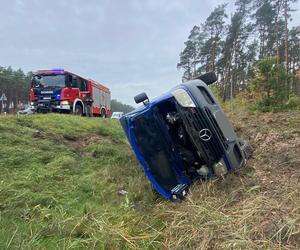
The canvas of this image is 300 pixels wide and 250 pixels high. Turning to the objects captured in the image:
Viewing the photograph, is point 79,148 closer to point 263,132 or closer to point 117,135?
point 117,135

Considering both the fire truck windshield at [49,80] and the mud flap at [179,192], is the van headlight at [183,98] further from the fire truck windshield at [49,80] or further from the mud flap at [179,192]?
the fire truck windshield at [49,80]

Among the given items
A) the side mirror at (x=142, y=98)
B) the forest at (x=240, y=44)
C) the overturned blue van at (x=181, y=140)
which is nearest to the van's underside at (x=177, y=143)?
the overturned blue van at (x=181, y=140)

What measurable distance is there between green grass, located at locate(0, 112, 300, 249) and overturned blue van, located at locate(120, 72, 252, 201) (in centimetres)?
25

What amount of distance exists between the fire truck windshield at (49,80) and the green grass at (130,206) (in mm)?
8390

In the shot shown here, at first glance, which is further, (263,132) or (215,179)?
(263,132)

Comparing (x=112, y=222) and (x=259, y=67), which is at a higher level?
(x=259, y=67)

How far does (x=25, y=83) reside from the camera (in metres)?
53.7

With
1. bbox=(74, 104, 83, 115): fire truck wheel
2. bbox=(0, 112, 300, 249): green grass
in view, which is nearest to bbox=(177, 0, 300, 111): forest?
bbox=(74, 104, 83, 115): fire truck wheel

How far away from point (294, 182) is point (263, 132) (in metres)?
3.17

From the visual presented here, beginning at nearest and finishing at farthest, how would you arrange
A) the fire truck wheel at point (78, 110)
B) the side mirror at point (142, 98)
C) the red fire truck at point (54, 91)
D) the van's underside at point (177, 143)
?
the van's underside at point (177, 143) → the side mirror at point (142, 98) → the red fire truck at point (54, 91) → the fire truck wheel at point (78, 110)

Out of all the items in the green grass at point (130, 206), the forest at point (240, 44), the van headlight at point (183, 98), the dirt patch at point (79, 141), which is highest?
the forest at point (240, 44)

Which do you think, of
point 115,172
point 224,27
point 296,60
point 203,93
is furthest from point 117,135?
point 296,60

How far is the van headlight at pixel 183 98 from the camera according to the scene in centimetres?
455

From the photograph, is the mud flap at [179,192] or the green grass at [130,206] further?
the mud flap at [179,192]
